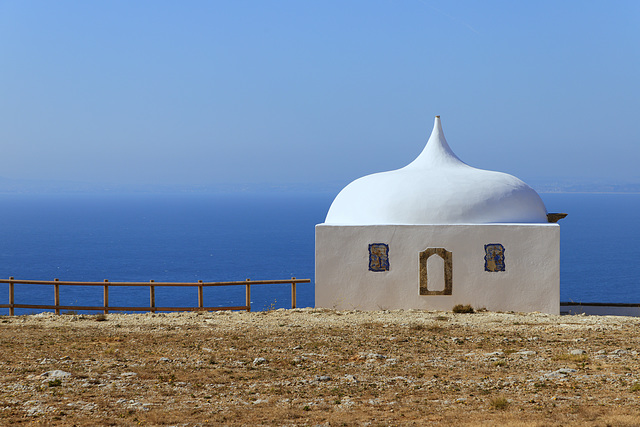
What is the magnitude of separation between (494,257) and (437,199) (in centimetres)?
204

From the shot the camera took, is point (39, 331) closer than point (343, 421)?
No

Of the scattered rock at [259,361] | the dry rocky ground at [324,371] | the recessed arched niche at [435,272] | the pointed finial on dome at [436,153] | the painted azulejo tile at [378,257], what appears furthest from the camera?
the pointed finial on dome at [436,153]

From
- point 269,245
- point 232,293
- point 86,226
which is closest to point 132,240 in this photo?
point 269,245

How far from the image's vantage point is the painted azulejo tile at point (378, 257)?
18766 millimetres

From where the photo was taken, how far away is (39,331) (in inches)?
616

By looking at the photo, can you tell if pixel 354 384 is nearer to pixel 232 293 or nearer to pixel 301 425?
pixel 301 425

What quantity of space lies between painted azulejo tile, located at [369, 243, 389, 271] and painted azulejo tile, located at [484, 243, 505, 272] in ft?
7.96

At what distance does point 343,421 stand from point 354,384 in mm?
1794

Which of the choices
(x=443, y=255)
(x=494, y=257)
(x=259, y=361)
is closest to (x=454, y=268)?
(x=443, y=255)

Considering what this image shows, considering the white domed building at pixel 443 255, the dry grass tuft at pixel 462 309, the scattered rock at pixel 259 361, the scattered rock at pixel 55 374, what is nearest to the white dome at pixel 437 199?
the white domed building at pixel 443 255

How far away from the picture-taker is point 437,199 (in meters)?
19.2

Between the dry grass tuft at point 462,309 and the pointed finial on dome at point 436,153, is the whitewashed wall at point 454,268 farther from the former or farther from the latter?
the pointed finial on dome at point 436,153

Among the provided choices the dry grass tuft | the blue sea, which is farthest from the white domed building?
the blue sea

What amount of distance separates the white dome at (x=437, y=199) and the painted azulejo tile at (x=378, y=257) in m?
0.78
